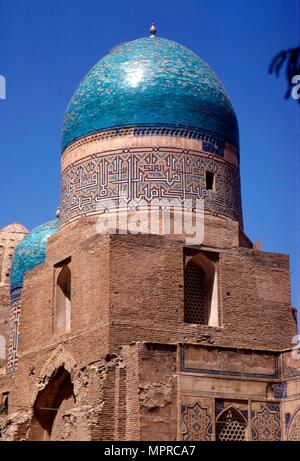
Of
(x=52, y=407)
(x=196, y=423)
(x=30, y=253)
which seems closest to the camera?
(x=196, y=423)

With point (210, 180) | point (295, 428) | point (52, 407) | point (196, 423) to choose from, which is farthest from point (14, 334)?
point (295, 428)

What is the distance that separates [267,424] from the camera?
47.8ft

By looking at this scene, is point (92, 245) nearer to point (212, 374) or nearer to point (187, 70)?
point (212, 374)

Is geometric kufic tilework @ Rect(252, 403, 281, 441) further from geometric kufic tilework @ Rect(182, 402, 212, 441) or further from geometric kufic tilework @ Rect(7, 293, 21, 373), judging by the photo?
geometric kufic tilework @ Rect(7, 293, 21, 373)

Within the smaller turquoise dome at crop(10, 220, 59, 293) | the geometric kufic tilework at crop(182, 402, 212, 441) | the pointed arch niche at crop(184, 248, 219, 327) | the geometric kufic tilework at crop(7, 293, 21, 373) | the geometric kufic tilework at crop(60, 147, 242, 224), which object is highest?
the smaller turquoise dome at crop(10, 220, 59, 293)

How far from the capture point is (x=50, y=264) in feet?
55.4

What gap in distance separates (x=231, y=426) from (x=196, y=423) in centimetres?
80

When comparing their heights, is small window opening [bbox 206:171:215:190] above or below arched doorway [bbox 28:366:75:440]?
above

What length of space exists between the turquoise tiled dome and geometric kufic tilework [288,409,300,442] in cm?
569

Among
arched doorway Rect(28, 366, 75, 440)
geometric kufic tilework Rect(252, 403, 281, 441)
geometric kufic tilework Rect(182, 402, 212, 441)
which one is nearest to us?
geometric kufic tilework Rect(182, 402, 212, 441)

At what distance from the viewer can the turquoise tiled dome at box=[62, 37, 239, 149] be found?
16766 mm

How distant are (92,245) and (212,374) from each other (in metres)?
3.08
